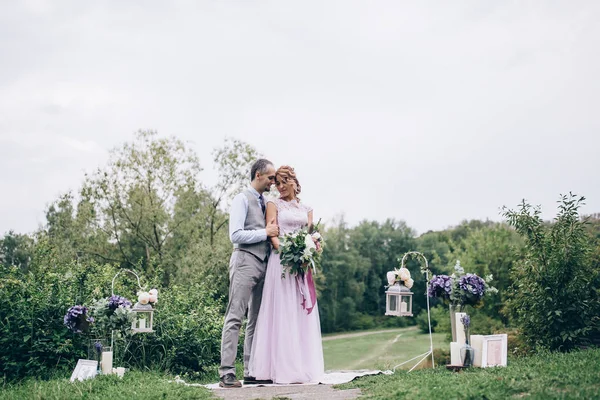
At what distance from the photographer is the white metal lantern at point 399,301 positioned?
294 inches

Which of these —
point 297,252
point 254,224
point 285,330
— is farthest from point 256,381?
point 254,224

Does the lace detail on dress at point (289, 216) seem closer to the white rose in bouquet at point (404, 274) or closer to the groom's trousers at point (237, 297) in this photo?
the groom's trousers at point (237, 297)

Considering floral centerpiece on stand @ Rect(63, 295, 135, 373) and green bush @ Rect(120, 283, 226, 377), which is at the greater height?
floral centerpiece on stand @ Rect(63, 295, 135, 373)

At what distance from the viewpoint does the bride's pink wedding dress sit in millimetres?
7031

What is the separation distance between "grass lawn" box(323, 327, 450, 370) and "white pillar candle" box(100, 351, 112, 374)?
22.7 meters

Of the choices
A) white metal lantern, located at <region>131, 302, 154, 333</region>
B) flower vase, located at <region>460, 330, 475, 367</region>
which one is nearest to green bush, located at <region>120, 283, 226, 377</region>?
white metal lantern, located at <region>131, 302, 154, 333</region>

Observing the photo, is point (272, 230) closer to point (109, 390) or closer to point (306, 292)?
point (306, 292)

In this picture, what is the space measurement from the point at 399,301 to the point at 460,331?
0.85m

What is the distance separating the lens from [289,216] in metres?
7.43

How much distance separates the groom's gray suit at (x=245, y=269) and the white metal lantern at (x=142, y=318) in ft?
4.00

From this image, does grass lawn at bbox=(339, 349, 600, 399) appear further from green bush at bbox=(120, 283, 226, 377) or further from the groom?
green bush at bbox=(120, 283, 226, 377)

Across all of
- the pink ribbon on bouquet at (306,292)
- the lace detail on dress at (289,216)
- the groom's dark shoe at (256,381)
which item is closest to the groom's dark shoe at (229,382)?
the groom's dark shoe at (256,381)

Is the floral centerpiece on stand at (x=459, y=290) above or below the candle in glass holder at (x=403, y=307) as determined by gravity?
above

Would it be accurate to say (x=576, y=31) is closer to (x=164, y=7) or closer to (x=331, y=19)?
(x=331, y=19)
